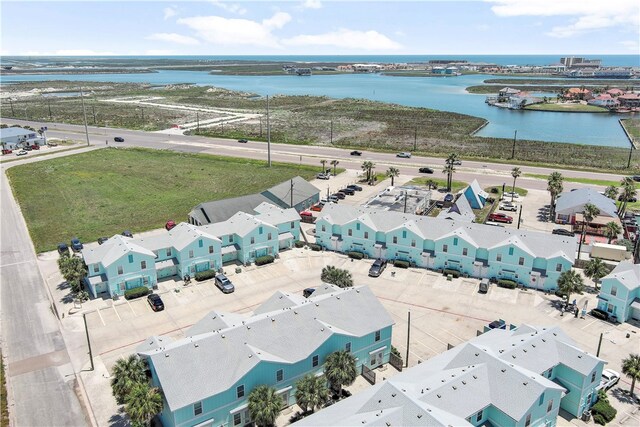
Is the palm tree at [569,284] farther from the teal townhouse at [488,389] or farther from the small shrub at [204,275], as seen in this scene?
the small shrub at [204,275]

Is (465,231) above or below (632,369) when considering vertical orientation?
above

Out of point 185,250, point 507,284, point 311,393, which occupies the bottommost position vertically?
point 507,284

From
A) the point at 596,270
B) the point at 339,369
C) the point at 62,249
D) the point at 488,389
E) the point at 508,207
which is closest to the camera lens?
the point at 488,389

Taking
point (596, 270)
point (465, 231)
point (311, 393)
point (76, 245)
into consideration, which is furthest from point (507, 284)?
point (76, 245)

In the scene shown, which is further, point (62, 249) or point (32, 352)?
point (62, 249)

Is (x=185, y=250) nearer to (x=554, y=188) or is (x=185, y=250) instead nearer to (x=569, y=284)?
(x=569, y=284)

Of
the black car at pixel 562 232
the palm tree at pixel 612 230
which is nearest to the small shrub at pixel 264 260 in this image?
the black car at pixel 562 232

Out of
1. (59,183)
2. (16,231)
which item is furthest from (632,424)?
(59,183)
